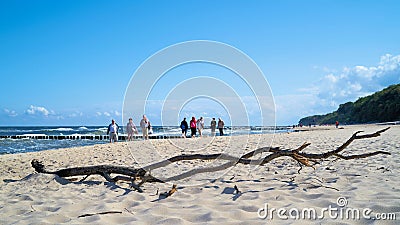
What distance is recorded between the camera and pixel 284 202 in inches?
152

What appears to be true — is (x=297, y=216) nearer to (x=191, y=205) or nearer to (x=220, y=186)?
(x=191, y=205)

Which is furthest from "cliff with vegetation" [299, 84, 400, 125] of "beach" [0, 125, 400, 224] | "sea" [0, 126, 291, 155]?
"beach" [0, 125, 400, 224]

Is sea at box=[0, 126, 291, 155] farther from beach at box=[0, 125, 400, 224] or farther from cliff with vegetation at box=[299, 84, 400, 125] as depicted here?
cliff with vegetation at box=[299, 84, 400, 125]

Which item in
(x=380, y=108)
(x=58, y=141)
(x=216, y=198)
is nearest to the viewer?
(x=216, y=198)

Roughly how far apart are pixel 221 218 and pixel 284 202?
1.01 metres

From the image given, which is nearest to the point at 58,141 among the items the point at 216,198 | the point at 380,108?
the point at 216,198

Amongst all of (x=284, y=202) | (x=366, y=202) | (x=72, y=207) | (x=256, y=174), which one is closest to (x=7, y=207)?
(x=72, y=207)

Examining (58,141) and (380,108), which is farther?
(380,108)

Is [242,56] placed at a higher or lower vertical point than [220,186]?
higher

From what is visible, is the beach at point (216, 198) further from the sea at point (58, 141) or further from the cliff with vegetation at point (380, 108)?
the cliff with vegetation at point (380, 108)

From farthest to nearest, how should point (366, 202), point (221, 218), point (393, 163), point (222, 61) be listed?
point (222, 61), point (393, 163), point (366, 202), point (221, 218)

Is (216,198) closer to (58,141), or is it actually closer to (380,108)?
(58,141)

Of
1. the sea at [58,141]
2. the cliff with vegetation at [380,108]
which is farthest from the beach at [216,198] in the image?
the cliff with vegetation at [380,108]

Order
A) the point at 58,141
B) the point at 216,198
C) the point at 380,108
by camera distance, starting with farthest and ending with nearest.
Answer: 1. the point at 380,108
2. the point at 58,141
3. the point at 216,198
